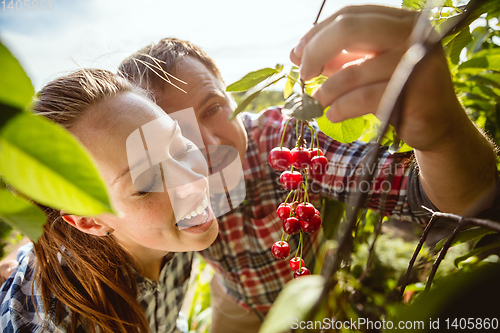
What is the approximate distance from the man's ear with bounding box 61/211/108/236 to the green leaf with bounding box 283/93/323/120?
→ 0.61 metres

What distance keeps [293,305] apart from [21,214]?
193 mm

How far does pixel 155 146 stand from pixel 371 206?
65cm

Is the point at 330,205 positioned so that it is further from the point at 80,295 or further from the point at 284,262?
the point at 80,295

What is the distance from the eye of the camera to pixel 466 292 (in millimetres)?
187

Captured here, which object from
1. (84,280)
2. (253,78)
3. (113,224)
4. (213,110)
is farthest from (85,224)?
(253,78)

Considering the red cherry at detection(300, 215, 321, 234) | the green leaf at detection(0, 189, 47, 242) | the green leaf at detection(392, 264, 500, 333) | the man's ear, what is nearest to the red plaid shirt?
the red cherry at detection(300, 215, 321, 234)

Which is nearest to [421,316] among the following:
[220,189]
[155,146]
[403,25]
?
[403,25]

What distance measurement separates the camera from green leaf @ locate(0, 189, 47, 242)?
0.58ft

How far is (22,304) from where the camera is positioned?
804 mm

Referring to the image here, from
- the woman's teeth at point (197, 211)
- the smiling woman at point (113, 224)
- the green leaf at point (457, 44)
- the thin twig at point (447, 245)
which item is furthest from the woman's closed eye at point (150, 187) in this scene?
the green leaf at point (457, 44)

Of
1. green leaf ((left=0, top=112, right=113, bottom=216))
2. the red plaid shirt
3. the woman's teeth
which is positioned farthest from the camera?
the red plaid shirt

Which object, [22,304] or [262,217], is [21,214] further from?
[262,217]

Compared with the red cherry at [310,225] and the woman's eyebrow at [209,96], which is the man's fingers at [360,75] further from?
the woman's eyebrow at [209,96]

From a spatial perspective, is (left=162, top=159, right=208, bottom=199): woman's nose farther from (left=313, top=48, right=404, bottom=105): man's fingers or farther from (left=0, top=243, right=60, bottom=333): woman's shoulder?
(left=0, top=243, right=60, bottom=333): woman's shoulder
